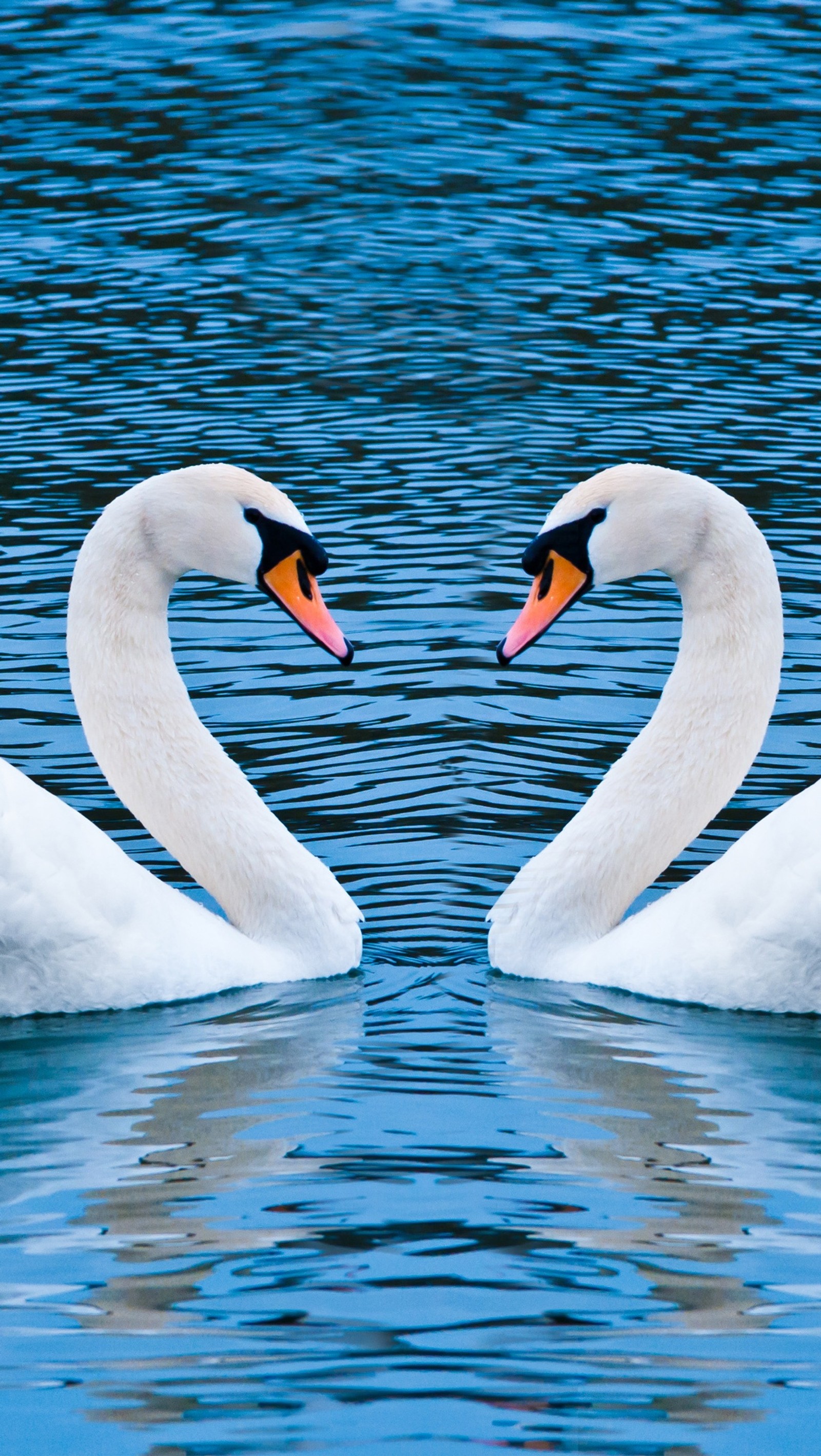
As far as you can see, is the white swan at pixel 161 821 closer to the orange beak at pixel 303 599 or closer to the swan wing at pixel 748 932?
A: the orange beak at pixel 303 599

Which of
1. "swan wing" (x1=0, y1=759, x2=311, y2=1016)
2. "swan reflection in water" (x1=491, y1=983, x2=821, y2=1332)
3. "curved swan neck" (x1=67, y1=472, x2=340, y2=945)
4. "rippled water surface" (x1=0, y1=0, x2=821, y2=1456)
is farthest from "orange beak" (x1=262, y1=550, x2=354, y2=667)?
"swan reflection in water" (x1=491, y1=983, x2=821, y2=1332)

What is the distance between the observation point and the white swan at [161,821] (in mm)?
6895

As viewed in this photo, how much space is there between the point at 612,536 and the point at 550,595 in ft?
0.97

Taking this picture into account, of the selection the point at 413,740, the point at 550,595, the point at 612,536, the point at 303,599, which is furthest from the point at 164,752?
the point at 413,740

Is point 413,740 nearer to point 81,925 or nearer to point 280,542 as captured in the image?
point 280,542

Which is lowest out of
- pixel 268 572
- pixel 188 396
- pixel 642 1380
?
→ pixel 188 396

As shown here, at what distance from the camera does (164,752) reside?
25.2 feet

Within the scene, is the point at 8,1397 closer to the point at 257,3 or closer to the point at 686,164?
the point at 686,164

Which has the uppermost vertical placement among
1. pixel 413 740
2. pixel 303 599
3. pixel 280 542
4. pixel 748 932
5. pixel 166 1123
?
Answer: pixel 280 542

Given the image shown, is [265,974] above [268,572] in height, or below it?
below

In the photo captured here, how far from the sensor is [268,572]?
A: 24.3 feet

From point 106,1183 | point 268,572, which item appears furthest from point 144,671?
point 106,1183

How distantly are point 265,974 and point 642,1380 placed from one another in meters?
3.09

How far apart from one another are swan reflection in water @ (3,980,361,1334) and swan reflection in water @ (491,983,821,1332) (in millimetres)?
678
